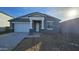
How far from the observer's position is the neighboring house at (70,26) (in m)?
2.87

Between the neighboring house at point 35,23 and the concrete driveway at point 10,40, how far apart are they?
0.35ft

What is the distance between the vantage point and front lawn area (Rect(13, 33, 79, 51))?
291cm

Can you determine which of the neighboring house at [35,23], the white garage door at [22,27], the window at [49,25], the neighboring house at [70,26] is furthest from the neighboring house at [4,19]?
the neighboring house at [70,26]

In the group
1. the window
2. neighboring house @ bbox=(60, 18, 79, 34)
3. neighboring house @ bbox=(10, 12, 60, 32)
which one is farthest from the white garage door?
neighboring house @ bbox=(60, 18, 79, 34)

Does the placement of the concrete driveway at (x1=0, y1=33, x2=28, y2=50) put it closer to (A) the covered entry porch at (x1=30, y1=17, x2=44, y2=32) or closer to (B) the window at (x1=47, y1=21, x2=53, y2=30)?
(A) the covered entry porch at (x1=30, y1=17, x2=44, y2=32)

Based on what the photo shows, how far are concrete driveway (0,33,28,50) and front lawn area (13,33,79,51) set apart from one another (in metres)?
0.09

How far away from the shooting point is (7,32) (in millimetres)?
2939

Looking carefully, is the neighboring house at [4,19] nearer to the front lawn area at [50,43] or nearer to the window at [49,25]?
the front lawn area at [50,43]

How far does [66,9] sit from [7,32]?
1.32m

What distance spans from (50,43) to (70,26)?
1.77ft

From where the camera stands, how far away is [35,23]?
292cm
